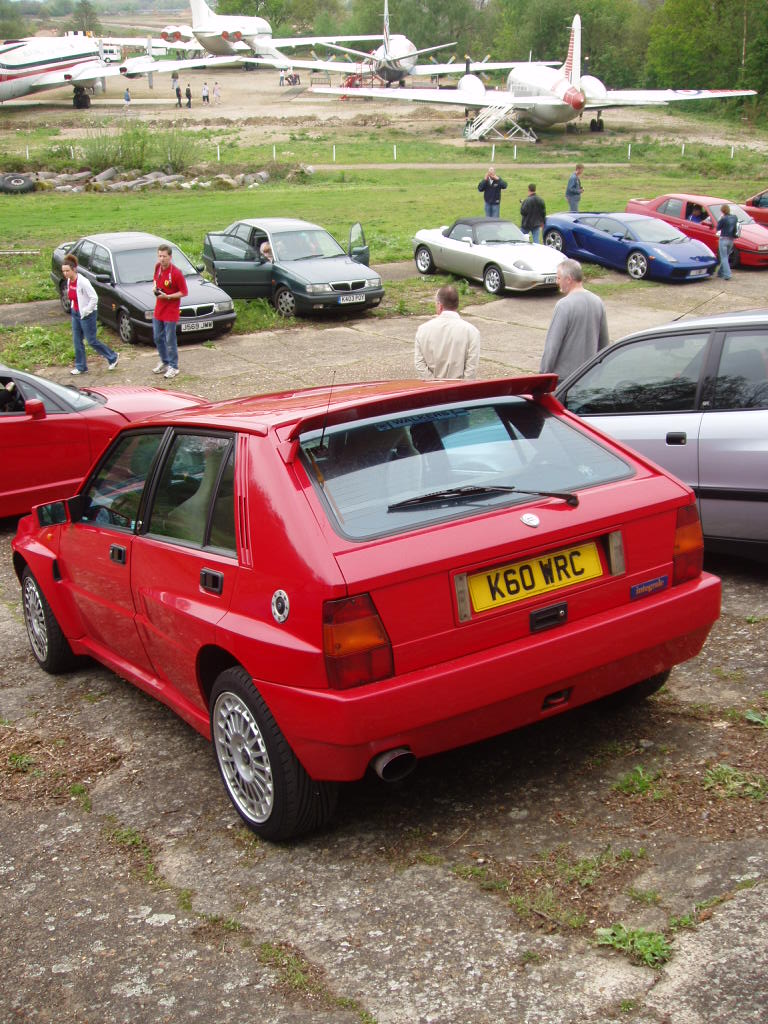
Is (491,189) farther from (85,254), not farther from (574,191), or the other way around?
(85,254)

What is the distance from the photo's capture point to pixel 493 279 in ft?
69.0

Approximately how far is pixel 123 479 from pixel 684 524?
103 inches

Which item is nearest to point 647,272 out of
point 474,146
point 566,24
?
point 474,146

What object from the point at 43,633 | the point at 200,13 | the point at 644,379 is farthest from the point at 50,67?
the point at 43,633

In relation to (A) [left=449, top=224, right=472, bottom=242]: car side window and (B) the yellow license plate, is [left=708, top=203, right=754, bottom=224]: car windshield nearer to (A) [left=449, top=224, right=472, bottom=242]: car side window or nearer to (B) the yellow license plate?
(A) [left=449, top=224, right=472, bottom=242]: car side window

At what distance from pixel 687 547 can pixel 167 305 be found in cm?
1182

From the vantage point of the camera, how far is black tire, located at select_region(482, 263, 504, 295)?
68.5 ft

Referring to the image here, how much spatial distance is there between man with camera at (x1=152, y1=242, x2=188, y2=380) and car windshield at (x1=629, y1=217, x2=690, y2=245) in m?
11.7

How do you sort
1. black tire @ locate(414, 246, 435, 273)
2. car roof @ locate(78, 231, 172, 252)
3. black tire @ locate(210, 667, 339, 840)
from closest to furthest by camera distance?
black tire @ locate(210, 667, 339, 840)
car roof @ locate(78, 231, 172, 252)
black tire @ locate(414, 246, 435, 273)

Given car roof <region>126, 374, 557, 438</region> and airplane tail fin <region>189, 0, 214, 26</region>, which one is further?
airplane tail fin <region>189, 0, 214, 26</region>

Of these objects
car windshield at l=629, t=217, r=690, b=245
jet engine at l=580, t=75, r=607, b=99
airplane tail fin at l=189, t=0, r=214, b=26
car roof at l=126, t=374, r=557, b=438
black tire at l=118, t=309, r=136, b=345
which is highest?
airplane tail fin at l=189, t=0, r=214, b=26

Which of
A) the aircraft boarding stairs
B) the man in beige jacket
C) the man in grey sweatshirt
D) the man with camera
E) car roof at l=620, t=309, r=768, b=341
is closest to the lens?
car roof at l=620, t=309, r=768, b=341

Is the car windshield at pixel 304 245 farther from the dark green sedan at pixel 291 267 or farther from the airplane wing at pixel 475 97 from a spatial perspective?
the airplane wing at pixel 475 97

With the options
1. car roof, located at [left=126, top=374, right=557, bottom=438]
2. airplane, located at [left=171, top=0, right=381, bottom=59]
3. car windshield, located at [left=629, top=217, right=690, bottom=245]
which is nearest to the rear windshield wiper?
car roof, located at [left=126, top=374, right=557, bottom=438]
